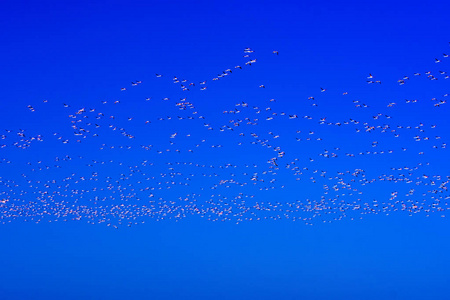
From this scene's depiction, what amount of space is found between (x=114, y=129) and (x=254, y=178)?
8.68 meters

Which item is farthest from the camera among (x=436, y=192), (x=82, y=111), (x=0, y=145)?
(x=436, y=192)

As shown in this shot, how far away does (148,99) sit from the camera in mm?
26969

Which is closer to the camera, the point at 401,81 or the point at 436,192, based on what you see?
the point at 401,81

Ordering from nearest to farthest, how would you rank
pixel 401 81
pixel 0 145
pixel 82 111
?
pixel 401 81
pixel 82 111
pixel 0 145

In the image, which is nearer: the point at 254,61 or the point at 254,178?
the point at 254,61

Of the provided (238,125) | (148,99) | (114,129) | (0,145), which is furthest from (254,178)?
(0,145)

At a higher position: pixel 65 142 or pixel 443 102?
pixel 65 142

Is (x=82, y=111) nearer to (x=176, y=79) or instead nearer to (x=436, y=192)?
(x=176, y=79)

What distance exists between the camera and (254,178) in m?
36.3

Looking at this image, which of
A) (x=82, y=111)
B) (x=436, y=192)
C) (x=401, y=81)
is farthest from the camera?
(x=436, y=192)

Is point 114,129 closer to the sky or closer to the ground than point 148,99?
closer to the sky

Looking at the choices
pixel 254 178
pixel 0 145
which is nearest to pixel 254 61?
pixel 254 178

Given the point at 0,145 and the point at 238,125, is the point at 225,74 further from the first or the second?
the point at 0,145

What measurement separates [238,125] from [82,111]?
7.22 metres
